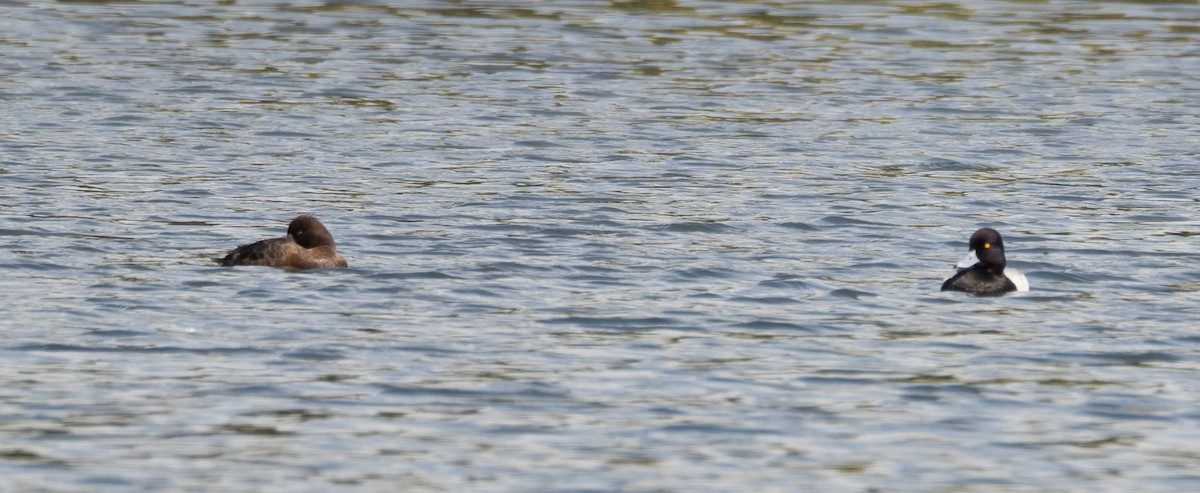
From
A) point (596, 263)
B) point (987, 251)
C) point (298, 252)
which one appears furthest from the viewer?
point (596, 263)

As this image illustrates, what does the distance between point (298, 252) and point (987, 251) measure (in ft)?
17.0

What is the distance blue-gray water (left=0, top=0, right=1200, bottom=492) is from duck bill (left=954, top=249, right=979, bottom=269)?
258 millimetres

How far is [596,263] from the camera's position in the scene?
16.1 m

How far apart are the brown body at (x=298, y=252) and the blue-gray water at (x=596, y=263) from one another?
0.67 ft

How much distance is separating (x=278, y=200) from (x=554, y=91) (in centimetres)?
898

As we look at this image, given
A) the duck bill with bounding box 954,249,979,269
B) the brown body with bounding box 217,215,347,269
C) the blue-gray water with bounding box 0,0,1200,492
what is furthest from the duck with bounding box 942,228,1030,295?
the brown body with bounding box 217,215,347,269

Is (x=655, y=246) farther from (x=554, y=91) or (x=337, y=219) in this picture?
(x=554, y=91)

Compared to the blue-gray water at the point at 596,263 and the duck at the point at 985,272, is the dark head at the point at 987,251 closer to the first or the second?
the duck at the point at 985,272

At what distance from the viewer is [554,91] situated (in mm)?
27781

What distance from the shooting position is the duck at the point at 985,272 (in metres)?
15.0

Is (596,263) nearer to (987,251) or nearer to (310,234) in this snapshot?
A: (310,234)

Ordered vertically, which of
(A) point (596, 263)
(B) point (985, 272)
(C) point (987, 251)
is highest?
(C) point (987, 251)

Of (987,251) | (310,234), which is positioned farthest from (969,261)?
(310,234)

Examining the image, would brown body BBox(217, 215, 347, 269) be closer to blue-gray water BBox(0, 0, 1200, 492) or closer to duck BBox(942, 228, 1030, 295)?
blue-gray water BBox(0, 0, 1200, 492)
